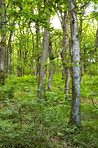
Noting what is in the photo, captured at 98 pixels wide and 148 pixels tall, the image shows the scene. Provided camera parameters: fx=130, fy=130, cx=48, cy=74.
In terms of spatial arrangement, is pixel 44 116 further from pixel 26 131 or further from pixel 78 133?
pixel 78 133

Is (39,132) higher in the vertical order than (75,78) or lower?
lower

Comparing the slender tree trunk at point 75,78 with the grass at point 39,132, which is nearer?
the grass at point 39,132

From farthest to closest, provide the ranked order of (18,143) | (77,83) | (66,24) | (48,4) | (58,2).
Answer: (66,24), (77,83), (18,143), (48,4), (58,2)

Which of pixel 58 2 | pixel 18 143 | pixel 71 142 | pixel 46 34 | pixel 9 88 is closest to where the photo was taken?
pixel 58 2

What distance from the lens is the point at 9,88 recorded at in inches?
264

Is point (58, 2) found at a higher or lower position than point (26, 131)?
higher

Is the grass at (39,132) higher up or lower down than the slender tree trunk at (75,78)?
lower down

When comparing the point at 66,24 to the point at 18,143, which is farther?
the point at 66,24

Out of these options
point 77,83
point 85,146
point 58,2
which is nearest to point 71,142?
point 85,146

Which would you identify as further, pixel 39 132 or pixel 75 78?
pixel 75 78

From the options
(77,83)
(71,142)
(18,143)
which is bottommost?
(71,142)

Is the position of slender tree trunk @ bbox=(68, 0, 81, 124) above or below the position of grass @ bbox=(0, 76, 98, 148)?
above

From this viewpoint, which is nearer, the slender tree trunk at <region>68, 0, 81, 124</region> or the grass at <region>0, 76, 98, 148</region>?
the grass at <region>0, 76, 98, 148</region>

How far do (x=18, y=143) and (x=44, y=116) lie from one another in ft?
2.77
